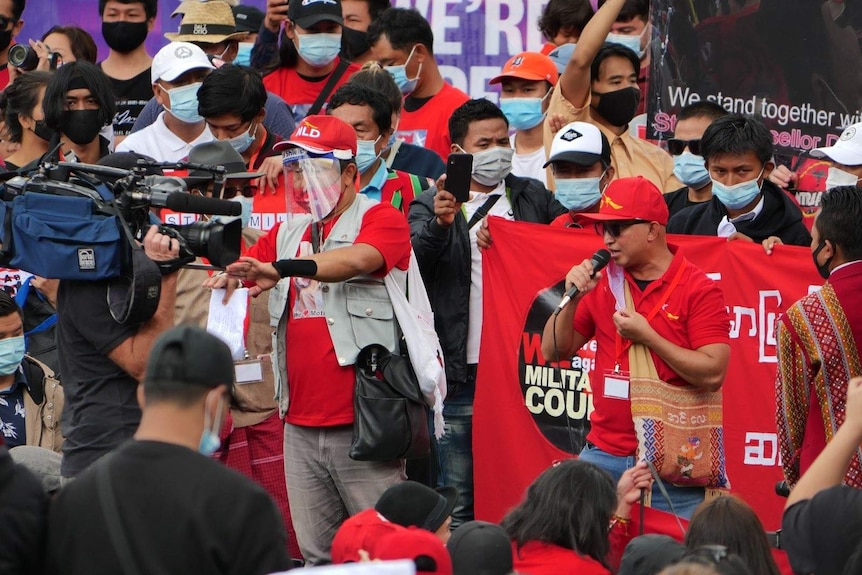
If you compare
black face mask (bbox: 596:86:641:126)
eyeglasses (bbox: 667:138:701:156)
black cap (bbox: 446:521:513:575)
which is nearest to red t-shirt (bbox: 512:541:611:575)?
black cap (bbox: 446:521:513:575)

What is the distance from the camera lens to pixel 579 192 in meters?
7.84

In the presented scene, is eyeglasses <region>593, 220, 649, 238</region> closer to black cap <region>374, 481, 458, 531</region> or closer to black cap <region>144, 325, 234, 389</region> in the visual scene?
black cap <region>374, 481, 458, 531</region>

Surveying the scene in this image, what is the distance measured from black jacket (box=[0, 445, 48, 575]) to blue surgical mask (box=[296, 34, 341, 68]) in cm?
605

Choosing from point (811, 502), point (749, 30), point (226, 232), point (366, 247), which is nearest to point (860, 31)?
point (749, 30)

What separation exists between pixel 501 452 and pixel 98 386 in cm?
267

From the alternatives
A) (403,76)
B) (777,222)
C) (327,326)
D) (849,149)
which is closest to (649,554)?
(327,326)

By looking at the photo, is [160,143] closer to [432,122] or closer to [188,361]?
[432,122]

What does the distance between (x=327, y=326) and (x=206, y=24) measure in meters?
4.16

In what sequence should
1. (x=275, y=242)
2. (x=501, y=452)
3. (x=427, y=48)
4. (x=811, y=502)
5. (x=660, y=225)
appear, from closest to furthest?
(x=811, y=502)
(x=660, y=225)
(x=275, y=242)
(x=501, y=452)
(x=427, y=48)

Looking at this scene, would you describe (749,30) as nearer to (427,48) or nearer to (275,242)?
(427,48)

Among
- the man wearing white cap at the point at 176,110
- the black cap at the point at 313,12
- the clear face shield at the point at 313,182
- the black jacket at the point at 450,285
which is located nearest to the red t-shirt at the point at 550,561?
the clear face shield at the point at 313,182

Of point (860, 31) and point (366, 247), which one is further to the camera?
point (860, 31)

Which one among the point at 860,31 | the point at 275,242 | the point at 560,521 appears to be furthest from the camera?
the point at 860,31

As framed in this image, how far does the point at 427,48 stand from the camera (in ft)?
31.3
